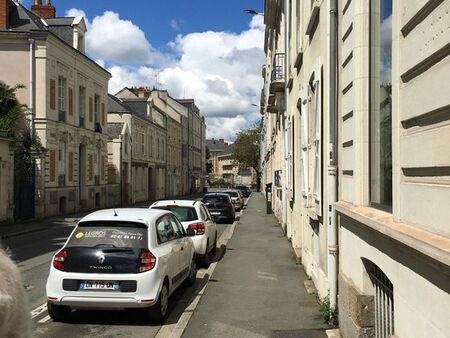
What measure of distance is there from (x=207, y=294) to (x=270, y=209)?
2327 cm

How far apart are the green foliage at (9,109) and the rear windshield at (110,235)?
19.6 m

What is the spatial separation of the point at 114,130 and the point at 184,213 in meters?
32.1

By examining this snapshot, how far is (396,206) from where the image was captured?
411 centimetres

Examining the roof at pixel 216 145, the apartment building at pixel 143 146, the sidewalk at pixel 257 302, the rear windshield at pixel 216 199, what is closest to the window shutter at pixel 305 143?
the sidewalk at pixel 257 302

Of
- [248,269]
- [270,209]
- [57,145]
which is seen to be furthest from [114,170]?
[248,269]

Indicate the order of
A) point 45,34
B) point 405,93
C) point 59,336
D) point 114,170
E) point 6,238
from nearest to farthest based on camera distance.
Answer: point 405,93, point 59,336, point 6,238, point 45,34, point 114,170

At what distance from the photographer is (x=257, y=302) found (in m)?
8.82

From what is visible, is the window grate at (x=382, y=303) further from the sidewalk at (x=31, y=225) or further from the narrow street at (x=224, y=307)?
the sidewalk at (x=31, y=225)

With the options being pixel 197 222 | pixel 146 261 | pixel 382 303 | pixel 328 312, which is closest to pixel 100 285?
pixel 146 261

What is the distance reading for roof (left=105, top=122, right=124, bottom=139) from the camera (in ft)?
142

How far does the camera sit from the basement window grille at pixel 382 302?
470 cm

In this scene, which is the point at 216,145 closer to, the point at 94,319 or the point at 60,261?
the point at 94,319

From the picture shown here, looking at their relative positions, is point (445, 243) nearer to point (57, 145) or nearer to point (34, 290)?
point (34, 290)

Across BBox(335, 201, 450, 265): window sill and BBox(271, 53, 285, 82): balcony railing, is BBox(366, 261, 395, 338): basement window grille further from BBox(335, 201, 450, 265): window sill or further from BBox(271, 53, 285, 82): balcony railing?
BBox(271, 53, 285, 82): balcony railing
